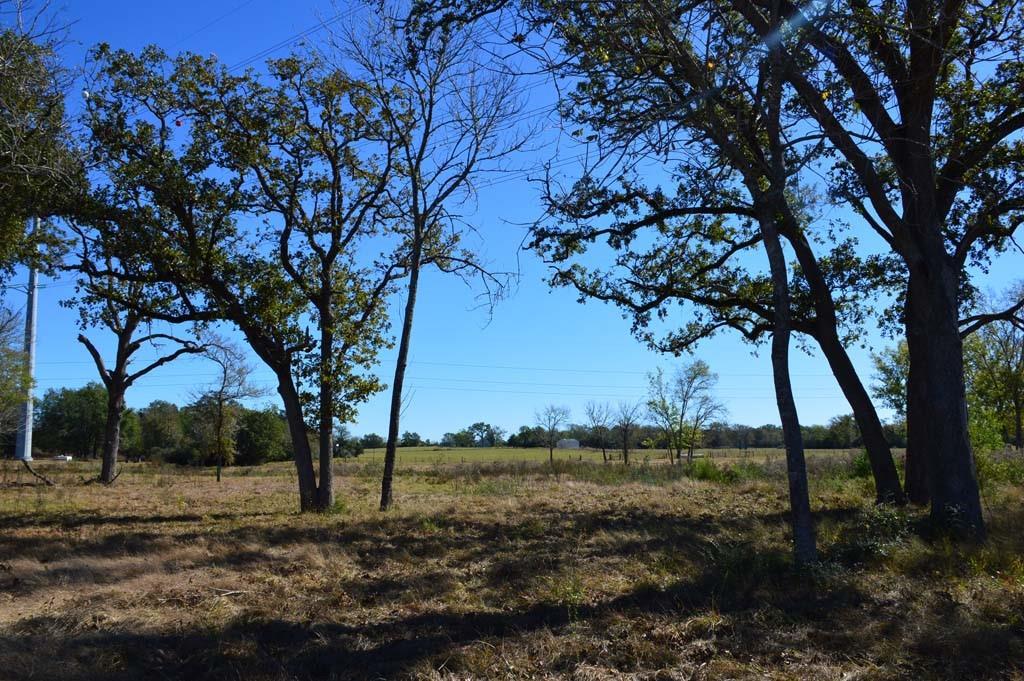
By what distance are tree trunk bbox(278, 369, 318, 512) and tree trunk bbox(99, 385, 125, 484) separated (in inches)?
544

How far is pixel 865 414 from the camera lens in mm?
15086

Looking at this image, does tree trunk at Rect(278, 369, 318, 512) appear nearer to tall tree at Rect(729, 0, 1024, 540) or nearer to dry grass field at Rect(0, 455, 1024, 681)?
dry grass field at Rect(0, 455, 1024, 681)

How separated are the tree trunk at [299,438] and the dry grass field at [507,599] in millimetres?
2212

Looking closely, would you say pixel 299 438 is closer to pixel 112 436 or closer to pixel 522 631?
pixel 522 631

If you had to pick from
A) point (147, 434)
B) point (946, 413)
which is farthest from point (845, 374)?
point (147, 434)

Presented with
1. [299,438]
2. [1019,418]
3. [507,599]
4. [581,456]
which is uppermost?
[1019,418]

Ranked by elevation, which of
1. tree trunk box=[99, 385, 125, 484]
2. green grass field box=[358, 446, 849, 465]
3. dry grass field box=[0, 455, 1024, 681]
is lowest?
green grass field box=[358, 446, 849, 465]

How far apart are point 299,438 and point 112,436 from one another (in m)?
15.4

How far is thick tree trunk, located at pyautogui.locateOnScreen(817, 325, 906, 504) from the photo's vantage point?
14859 millimetres

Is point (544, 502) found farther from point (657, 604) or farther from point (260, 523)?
point (657, 604)

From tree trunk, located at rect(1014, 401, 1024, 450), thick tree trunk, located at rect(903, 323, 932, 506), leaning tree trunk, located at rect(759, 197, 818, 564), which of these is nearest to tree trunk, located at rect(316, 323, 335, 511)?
leaning tree trunk, located at rect(759, 197, 818, 564)

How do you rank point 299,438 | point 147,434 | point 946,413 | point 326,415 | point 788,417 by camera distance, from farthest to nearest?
point 147,434
point 299,438
point 326,415
point 946,413
point 788,417

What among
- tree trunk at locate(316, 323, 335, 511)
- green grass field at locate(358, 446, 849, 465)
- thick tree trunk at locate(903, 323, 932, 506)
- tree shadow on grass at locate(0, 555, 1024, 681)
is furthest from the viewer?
green grass field at locate(358, 446, 849, 465)

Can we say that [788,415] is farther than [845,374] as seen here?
No
